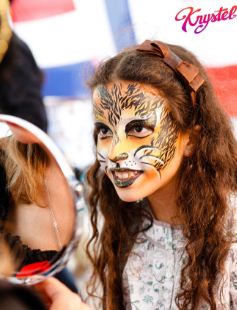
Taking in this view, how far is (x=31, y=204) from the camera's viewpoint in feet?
1.88

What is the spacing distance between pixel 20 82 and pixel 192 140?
0.40 meters

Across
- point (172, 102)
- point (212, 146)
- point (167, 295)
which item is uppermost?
point (172, 102)

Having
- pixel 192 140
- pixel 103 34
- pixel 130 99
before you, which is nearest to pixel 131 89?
pixel 130 99

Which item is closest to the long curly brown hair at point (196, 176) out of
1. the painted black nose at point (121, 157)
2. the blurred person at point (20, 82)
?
the painted black nose at point (121, 157)

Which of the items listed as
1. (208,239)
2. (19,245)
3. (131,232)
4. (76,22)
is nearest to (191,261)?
(208,239)

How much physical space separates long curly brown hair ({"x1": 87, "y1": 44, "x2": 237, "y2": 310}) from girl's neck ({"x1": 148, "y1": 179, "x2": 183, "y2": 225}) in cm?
2

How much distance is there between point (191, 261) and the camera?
2.66 feet

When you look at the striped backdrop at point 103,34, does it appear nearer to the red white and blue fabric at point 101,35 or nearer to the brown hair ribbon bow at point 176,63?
the red white and blue fabric at point 101,35

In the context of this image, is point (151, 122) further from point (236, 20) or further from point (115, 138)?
point (236, 20)

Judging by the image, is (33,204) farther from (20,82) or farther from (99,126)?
(20,82)

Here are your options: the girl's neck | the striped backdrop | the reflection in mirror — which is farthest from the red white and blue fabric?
the reflection in mirror

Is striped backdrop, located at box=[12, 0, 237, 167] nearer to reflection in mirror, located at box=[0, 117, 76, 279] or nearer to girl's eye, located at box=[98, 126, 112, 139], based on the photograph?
girl's eye, located at box=[98, 126, 112, 139]

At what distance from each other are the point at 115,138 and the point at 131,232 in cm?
24

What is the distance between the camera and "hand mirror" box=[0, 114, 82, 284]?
0.51 metres
